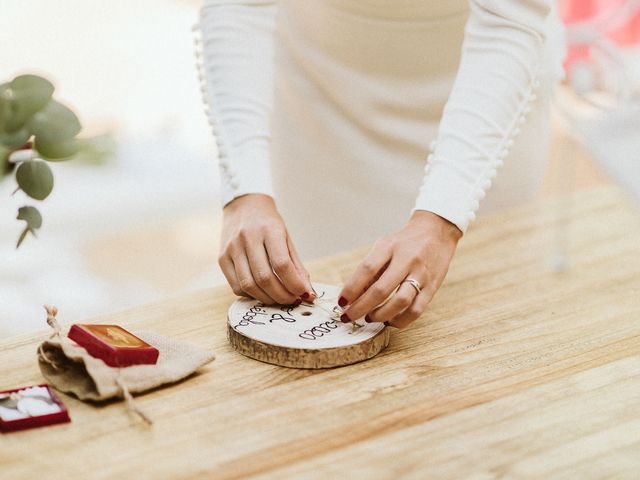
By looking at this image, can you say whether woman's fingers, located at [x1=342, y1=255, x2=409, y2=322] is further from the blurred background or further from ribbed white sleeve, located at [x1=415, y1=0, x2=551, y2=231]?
the blurred background

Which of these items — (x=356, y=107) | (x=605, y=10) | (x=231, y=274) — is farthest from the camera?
(x=605, y=10)

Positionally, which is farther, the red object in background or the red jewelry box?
the red object in background

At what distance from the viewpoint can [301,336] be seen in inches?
42.2

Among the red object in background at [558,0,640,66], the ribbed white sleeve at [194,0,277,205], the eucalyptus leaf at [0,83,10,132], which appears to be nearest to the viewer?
the eucalyptus leaf at [0,83,10,132]

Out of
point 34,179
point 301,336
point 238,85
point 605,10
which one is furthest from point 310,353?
point 605,10

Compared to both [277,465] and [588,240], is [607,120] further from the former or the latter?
[277,465]

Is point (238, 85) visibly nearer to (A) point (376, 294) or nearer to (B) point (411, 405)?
(A) point (376, 294)

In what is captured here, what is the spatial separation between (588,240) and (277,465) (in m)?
0.84

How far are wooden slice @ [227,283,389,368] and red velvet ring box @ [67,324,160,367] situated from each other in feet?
A: 0.38

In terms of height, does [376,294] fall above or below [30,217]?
below

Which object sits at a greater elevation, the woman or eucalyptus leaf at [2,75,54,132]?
eucalyptus leaf at [2,75,54,132]

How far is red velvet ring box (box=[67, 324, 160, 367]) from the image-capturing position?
1.00m

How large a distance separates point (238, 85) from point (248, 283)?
A: 1.14ft

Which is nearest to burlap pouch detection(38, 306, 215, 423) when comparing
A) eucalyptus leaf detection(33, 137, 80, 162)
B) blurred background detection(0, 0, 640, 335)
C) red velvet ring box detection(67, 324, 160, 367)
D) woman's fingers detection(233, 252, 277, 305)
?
red velvet ring box detection(67, 324, 160, 367)
